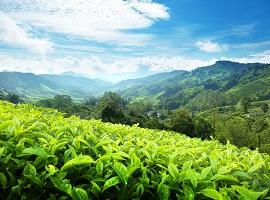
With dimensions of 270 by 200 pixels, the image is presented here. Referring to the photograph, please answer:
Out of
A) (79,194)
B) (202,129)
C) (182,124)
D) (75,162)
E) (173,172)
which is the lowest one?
(202,129)

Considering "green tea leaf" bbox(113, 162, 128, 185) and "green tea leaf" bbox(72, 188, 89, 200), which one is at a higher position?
"green tea leaf" bbox(113, 162, 128, 185)

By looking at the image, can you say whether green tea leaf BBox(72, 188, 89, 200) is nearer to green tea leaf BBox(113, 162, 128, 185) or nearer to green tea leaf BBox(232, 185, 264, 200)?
green tea leaf BBox(113, 162, 128, 185)

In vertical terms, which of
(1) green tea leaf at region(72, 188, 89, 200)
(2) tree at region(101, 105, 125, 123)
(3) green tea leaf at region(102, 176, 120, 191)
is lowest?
(2) tree at region(101, 105, 125, 123)

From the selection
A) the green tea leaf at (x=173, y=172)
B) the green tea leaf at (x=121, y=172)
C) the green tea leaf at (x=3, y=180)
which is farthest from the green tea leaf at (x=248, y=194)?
the green tea leaf at (x=3, y=180)

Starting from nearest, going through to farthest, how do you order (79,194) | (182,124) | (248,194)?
1. (79,194)
2. (248,194)
3. (182,124)

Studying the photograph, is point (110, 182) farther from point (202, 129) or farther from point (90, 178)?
point (202, 129)

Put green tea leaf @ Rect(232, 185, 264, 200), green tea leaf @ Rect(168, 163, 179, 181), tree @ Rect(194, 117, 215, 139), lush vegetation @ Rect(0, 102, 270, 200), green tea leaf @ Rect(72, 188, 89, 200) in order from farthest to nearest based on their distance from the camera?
tree @ Rect(194, 117, 215, 139) < green tea leaf @ Rect(168, 163, 179, 181) < lush vegetation @ Rect(0, 102, 270, 200) < green tea leaf @ Rect(232, 185, 264, 200) < green tea leaf @ Rect(72, 188, 89, 200)

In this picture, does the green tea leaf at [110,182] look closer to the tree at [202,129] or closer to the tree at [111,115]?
the tree at [202,129]

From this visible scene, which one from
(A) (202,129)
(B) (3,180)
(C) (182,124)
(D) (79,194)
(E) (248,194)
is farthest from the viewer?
(A) (202,129)

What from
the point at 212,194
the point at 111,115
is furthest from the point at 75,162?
the point at 111,115

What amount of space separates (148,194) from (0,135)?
1.96 m

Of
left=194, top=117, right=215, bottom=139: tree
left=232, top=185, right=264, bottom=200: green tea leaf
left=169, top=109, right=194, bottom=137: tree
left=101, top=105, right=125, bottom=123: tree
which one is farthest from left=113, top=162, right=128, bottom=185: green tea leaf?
left=101, top=105, right=125, bottom=123: tree

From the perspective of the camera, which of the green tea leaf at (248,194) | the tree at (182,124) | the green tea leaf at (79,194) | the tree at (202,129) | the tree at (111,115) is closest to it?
the green tea leaf at (79,194)

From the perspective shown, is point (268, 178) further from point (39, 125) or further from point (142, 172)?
point (39, 125)
